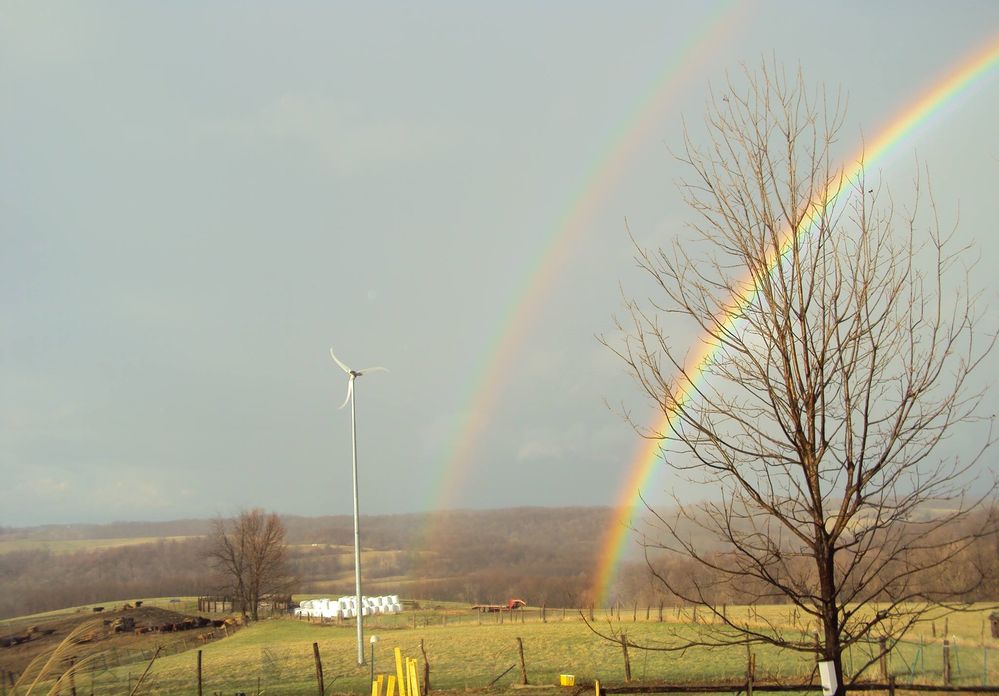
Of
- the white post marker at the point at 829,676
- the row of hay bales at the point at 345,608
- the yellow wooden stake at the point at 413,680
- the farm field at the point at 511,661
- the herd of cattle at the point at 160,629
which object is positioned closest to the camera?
the white post marker at the point at 829,676

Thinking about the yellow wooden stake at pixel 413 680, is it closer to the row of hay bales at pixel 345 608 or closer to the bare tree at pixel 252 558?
the row of hay bales at pixel 345 608

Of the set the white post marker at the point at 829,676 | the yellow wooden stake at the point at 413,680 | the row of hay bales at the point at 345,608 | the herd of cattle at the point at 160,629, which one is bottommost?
the row of hay bales at the point at 345,608

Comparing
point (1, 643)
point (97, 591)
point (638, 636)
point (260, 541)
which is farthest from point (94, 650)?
point (97, 591)

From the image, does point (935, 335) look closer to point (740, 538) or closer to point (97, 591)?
point (740, 538)

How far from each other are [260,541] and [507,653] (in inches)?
2926

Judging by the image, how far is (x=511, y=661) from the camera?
118 ft

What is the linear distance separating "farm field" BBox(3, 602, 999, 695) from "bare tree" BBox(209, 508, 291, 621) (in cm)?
4742

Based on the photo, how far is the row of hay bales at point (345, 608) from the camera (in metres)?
80.4

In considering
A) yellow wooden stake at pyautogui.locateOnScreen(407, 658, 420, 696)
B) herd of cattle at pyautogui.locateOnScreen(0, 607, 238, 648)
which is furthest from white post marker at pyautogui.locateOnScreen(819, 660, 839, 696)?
herd of cattle at pyautogui.locateOnScreen(0, 607, 238, 648)

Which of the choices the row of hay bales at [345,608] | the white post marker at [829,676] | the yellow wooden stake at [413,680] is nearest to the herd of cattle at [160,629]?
the row of hay bales at [345,608]

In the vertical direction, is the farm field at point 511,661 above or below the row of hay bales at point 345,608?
above

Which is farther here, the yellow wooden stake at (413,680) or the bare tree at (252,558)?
the bare tree at (252,558)

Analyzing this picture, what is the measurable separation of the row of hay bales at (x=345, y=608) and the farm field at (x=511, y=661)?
25216 millimetres

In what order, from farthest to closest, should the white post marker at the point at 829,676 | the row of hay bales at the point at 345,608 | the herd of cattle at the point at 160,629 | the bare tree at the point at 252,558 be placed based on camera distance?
the bare tree at the point at 252,558 → the row of hay bales at the point at 345,608 → the herd of cattle at the point at 160,629 → the white post marker at the point at 829,676
